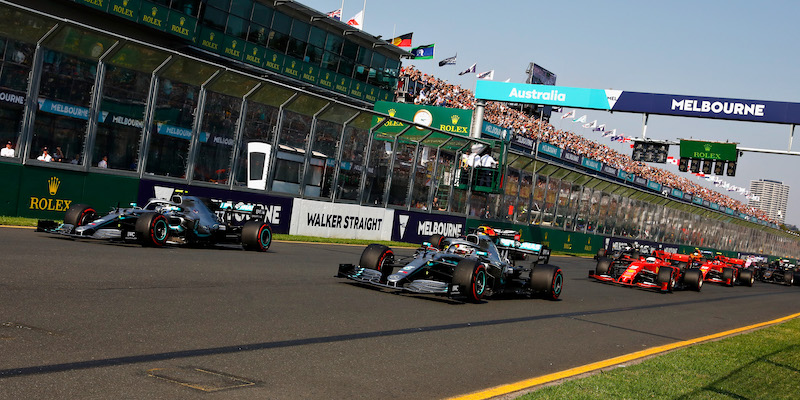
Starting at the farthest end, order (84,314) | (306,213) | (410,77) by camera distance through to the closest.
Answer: (410,77)
(306,213)
(84,314)

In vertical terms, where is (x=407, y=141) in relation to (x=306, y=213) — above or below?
above

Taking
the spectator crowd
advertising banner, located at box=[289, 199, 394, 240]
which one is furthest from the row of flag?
advertising banner, located at box=[289, 199, 394, 240]

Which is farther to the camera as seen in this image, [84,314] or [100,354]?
[84,314]

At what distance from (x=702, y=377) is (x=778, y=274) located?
3080 cm

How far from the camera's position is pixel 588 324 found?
1096 cm

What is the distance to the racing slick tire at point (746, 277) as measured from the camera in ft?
91.5

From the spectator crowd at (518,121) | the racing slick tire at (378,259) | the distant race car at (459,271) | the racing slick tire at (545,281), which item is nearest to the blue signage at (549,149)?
the spectator crowd at (518,121)

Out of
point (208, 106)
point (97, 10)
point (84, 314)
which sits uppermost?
point (97, 10)

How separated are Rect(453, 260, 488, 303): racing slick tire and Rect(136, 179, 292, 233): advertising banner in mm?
6288

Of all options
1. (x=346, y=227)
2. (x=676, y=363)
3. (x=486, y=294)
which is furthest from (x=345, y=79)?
(x=676, y=363)

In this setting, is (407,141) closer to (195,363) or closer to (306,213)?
(306,213)

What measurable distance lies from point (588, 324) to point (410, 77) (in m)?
35.8

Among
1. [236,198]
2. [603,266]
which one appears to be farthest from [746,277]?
[236,198]

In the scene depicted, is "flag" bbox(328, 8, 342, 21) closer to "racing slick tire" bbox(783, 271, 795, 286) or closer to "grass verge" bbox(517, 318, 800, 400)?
"racing slick tire" bbox(783, 271, 795, 286)
